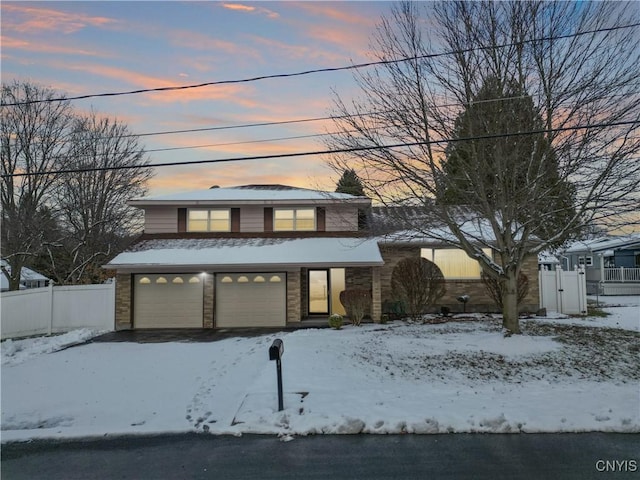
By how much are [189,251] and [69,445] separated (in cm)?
1162

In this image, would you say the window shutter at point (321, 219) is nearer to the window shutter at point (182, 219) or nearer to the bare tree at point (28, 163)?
the window shutter at point (182, 219)

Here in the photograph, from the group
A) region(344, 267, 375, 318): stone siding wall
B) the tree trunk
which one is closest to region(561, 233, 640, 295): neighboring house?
region(344, 267, 375, 318): stone siding wall

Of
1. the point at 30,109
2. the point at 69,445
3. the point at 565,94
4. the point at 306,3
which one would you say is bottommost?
the point at 69,445

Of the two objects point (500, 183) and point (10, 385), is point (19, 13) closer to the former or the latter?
point (10, 385)

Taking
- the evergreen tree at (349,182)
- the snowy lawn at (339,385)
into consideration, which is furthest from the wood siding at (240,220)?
the snowy lawn at (339,385)

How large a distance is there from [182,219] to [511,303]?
13566 millimetres

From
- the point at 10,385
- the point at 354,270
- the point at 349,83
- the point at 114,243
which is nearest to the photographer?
the point at 10,385

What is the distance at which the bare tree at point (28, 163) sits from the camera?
66.3ft

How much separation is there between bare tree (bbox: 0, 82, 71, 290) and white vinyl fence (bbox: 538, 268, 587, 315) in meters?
23.3

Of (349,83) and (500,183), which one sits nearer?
(500,183)

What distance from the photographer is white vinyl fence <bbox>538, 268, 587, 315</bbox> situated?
17.1m

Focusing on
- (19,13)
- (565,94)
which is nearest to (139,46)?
(19,13)

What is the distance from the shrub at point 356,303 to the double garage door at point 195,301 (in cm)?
244

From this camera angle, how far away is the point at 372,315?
15.9 meters
